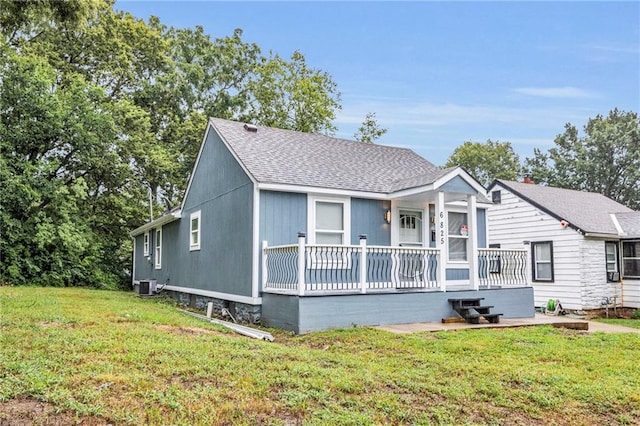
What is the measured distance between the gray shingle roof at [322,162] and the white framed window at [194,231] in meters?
2.97

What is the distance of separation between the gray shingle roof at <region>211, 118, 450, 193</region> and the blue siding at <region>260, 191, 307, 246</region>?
1.20 ft

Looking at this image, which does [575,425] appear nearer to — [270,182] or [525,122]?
[270,182]

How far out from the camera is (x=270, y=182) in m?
9.97

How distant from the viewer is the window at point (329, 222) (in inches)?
417

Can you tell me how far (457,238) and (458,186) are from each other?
2.08m

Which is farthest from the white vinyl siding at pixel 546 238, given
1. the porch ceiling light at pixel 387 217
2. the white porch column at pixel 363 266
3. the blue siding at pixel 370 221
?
the white porch column at pixel 363 266

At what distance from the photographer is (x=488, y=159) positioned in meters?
41.0

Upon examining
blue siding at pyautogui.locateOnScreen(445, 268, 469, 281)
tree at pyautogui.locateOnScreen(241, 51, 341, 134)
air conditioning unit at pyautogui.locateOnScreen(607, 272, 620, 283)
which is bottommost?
air conditioning unit at pyautogui.locateOnScreen(607, 272, 620, 283)

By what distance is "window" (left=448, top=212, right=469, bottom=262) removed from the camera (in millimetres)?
12023

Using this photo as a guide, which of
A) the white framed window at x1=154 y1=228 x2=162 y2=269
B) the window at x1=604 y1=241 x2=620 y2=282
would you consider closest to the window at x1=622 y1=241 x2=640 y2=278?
the window at x1=604 y1=241 x2=620 y2=282

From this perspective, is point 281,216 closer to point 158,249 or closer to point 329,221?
point 329,221

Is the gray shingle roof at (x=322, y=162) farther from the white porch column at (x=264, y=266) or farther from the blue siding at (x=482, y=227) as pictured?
the blue siding at (x=482, y=227)

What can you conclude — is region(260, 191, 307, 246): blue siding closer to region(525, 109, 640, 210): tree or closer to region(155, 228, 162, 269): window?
region(155, 228, 162, 269): window

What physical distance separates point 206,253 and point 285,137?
380cm
